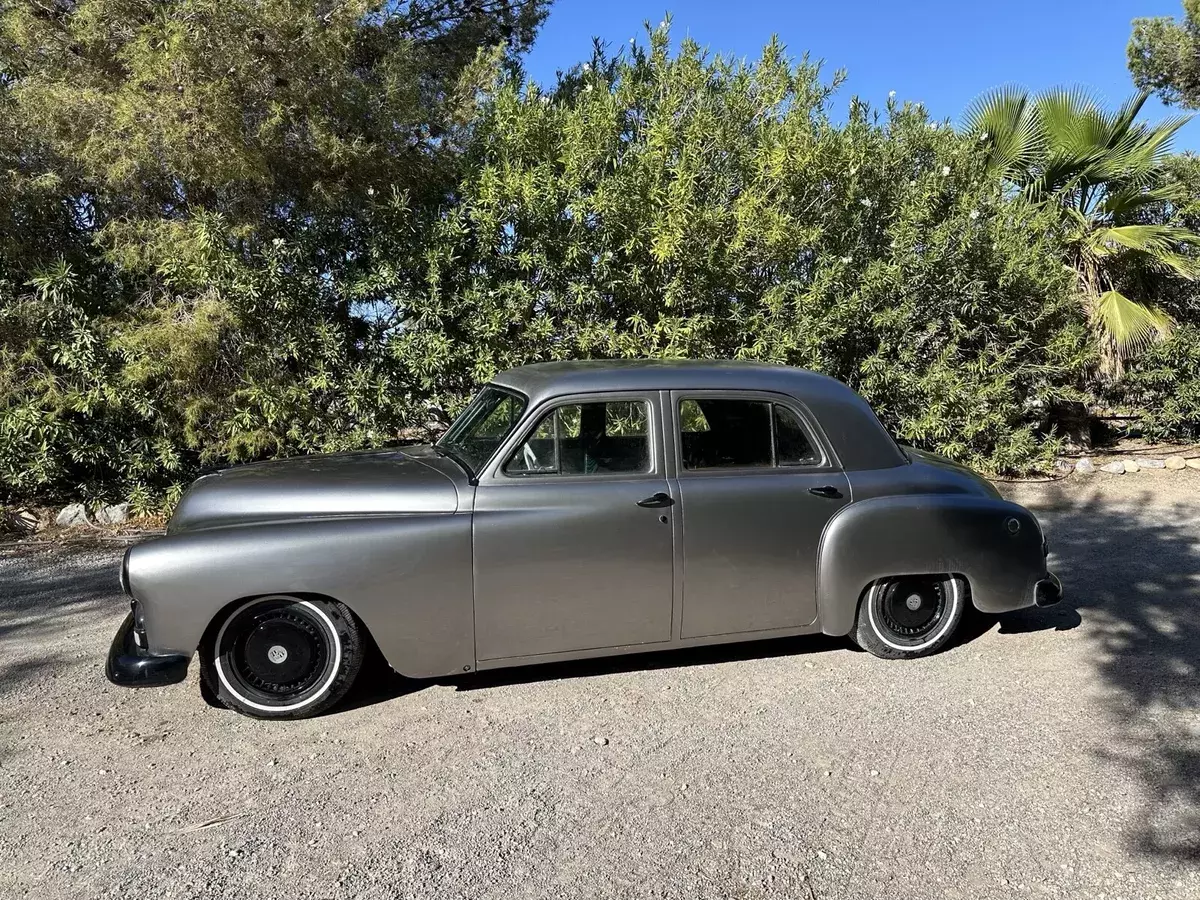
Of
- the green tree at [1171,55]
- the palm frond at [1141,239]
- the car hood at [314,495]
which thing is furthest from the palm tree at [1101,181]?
the car hood at [314,495]

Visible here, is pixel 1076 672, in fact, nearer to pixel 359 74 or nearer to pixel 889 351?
pixel 889 351

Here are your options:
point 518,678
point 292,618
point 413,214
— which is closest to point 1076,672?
point 518,678

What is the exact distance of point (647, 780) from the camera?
3324mm

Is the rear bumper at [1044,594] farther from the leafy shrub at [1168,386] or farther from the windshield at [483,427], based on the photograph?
the leafy shrub at [1168,386]

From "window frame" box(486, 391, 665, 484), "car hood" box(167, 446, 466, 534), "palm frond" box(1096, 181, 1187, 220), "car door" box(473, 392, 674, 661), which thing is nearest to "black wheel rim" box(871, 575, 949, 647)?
"car door" box(473, 392, 674, 661)

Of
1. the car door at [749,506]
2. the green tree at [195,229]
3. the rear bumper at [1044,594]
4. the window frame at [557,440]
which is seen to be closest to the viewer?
the window frame at [557,440]

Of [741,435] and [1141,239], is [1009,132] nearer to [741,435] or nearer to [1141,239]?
[1141,239]

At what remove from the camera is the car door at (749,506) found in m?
4.10

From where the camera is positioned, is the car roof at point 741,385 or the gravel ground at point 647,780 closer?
the gravel ground at point 647,780

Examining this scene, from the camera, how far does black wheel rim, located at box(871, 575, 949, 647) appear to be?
4484mm

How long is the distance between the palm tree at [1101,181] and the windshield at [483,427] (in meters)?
8.47

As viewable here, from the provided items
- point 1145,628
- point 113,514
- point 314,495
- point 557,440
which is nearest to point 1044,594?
point 1145,628

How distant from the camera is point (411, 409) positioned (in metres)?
7.72

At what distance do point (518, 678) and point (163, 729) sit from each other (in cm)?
163
